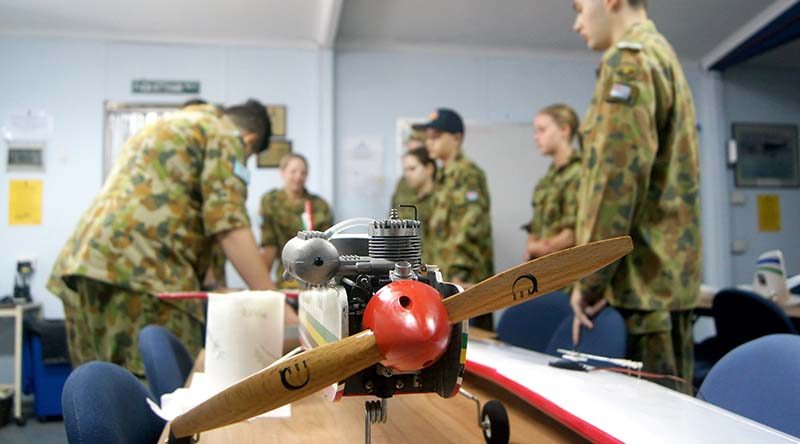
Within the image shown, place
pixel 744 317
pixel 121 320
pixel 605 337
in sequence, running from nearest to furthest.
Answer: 1. pixel 605 337
2. pixel 121 320
3. pixel 744 317

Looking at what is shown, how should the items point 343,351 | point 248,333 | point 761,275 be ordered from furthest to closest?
point 761,275
point 248,333
point 343,351

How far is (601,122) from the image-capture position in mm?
1565

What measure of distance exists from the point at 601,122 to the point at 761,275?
185cm

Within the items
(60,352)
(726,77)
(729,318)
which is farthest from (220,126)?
(726,77)

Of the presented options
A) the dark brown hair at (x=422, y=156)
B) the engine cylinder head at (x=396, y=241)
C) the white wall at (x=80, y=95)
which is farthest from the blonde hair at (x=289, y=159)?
the engine cylinder head at (x=396, y=241)

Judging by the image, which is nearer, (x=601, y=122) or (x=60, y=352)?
(x=601, y=122)

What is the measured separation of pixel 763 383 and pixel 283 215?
3.69 m

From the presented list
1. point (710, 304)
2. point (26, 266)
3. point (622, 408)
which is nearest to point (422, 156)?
point (710, 304)

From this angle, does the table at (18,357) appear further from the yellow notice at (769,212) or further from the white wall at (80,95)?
the yellow notice at (769,212)

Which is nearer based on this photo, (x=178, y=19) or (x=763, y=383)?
(x=763, y=383)

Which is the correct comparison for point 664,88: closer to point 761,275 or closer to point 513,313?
point 513,313

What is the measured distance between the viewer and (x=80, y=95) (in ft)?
14.1

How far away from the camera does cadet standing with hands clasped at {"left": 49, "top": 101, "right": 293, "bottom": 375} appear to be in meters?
1.73

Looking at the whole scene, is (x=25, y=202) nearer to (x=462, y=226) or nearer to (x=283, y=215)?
(x=283, y=215)
